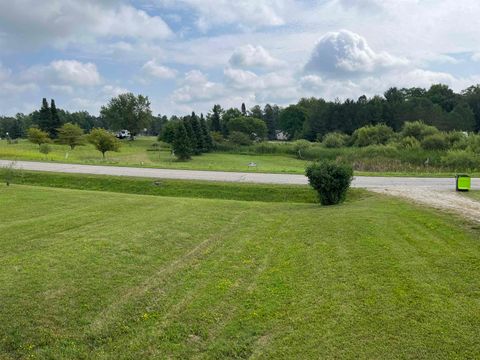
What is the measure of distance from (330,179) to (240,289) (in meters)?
9.32

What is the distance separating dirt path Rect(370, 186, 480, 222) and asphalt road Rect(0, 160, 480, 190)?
128cm

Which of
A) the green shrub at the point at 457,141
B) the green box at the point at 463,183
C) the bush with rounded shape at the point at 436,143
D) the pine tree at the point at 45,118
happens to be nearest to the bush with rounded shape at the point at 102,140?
the pine tree at the point at 45,118

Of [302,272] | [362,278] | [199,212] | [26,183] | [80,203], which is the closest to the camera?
[362,278]

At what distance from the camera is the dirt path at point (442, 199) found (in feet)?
41.6

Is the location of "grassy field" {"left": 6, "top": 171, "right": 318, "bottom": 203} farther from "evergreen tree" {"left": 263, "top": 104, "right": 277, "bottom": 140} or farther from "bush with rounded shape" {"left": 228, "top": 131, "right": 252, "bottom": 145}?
"evergreen tree" {"left": 263, "top": 104, "right": 277, "bottom": 140}

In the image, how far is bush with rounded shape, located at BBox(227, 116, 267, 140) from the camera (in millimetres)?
85625

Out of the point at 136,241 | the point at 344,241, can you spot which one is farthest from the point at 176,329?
the point at 344,241

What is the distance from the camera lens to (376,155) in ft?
136

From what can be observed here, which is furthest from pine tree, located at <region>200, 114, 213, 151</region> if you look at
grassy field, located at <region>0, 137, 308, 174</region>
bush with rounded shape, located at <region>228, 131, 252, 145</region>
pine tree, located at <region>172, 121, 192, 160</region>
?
pine tree, located at <region>172, 121, 192, 160</region>

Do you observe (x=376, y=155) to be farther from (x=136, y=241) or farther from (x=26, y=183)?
(x=136, y=241)

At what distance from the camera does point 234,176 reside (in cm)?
2400

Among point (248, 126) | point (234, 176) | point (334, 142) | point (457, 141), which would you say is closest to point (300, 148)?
point (334, 142)

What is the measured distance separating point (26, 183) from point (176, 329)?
67.3 feet

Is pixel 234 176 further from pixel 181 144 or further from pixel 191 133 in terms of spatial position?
pixel 191 133
